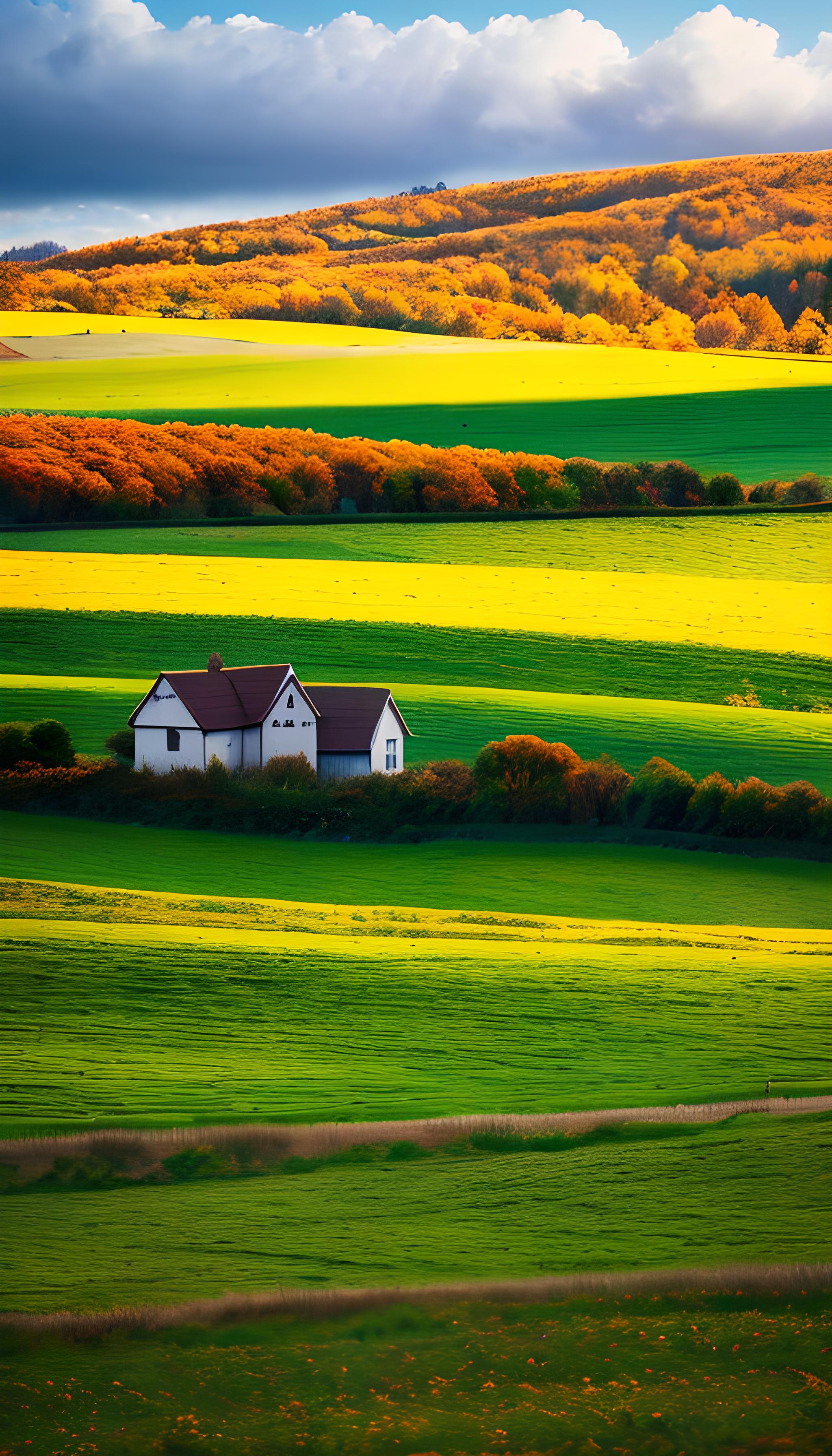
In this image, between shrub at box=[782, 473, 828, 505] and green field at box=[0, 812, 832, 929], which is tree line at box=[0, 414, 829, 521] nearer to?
shrub at box=[782, 473, 828, 505]

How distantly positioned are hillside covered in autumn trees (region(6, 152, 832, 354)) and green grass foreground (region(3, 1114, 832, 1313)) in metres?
5.85

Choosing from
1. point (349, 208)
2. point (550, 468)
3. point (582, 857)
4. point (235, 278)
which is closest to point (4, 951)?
point (582, 857)

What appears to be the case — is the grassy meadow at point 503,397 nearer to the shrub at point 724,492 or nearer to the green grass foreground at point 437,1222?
the shrub at point 724,492

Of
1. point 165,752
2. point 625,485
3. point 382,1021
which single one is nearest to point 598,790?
point 382,1021

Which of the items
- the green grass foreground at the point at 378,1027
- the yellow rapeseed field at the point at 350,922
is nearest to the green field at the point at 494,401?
the yellow rapeseed field at the point at 350,922

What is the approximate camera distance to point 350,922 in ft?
23.5

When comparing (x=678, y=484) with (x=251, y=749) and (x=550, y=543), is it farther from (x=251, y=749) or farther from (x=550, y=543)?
(x=251, y=749)

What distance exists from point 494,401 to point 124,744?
3447 mm

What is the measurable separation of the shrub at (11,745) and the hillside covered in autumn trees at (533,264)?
3258 mm

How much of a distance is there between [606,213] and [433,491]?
2.62 metres

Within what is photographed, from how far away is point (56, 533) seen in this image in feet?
26.8

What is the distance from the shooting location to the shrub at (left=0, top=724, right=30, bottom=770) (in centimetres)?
759

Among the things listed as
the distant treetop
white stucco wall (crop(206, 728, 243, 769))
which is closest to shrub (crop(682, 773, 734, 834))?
white stucco wall (crop(206, 728, 243, 769))

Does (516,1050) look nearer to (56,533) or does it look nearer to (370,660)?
(370,660)
